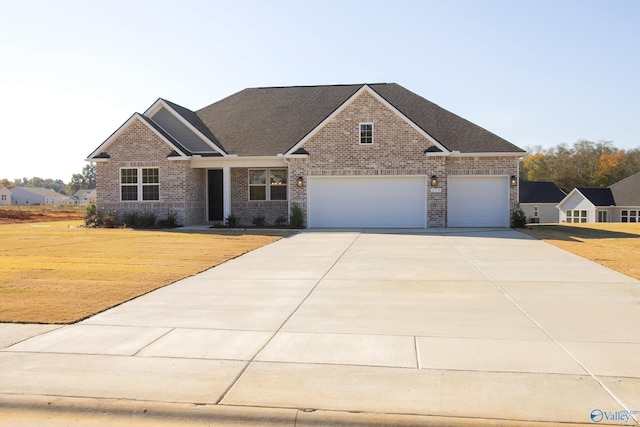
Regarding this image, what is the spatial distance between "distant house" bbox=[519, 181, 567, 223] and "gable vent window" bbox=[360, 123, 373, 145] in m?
45.2

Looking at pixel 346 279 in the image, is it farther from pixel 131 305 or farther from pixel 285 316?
pixel 131 305

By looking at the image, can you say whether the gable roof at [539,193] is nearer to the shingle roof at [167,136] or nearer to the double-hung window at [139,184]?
the shingle roof at [167,136]

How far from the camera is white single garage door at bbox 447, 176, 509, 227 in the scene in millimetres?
23719

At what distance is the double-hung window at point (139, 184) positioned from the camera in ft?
81.0

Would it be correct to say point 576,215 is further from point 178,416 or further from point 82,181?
point 82,181

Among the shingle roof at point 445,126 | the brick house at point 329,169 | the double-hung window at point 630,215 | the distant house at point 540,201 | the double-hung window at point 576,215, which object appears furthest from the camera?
the distant house at point 540,201

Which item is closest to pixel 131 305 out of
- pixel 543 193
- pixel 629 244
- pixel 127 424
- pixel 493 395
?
pixel 127 424

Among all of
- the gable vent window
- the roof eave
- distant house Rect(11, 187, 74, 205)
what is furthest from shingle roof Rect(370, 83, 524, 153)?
distant house Rect(11, 187, 74, 205)

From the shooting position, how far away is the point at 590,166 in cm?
7469

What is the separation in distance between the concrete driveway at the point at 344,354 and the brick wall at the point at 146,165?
1435 centimetres

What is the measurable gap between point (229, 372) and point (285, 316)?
231cm

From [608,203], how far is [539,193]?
927 cm

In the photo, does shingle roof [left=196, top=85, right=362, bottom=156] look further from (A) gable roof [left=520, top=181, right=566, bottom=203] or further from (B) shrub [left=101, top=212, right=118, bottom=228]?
(A) gable roof [left=520, top=181, right=566, bottom=203]

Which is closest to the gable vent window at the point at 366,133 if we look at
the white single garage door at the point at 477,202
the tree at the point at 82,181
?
the white single garage door at the point at 477,202
